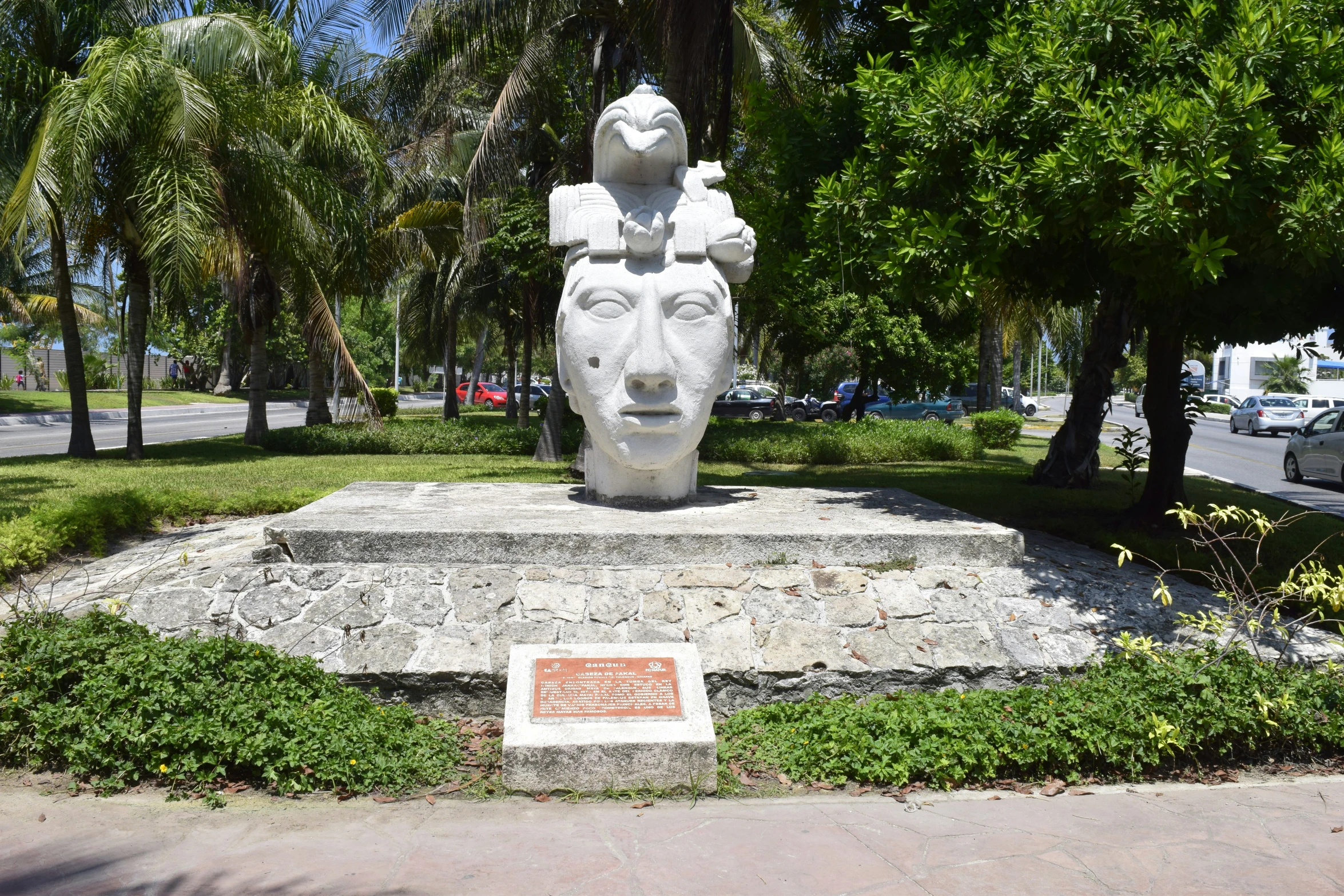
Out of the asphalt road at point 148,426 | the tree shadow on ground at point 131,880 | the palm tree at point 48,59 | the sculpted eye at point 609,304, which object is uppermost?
the palm tree at point 48,59

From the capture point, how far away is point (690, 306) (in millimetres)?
7191

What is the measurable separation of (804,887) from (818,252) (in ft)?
16.9

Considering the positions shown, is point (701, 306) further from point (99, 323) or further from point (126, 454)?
point (99, 323)

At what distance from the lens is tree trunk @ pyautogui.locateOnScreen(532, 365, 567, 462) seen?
56.1 feet

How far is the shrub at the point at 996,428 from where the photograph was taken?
23297mm

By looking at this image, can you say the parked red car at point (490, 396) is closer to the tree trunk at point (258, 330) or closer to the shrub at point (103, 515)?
the tree trunk at point (258, 330)

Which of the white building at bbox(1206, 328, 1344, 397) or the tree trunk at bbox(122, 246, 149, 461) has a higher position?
the white building at bbox(1206, 328, 1344, 397)

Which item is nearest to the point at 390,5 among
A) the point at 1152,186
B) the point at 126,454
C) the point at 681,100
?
the point at 681,100

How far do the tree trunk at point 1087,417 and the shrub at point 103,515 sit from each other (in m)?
9.50

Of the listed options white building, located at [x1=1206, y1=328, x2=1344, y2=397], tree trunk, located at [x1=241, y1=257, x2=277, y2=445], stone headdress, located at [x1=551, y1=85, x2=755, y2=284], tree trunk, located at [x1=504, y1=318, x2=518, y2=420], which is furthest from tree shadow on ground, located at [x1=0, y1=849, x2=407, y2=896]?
white building, located at [x1=1206, y1=328, x2=1344, y2=397]

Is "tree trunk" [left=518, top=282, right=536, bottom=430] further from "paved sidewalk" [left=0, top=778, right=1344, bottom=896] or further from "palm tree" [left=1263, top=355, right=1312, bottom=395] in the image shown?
"palm tree" [left=1263, top=355, right=1312, bottom=395]

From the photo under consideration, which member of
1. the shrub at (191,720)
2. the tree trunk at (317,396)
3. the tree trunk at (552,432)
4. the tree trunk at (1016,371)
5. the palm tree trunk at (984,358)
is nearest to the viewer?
the shrub at (191,720)

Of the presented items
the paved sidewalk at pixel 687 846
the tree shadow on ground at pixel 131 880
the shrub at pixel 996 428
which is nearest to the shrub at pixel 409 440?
the shrub at pixel 996 428

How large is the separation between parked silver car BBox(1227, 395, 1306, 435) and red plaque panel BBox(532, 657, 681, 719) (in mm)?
32704
